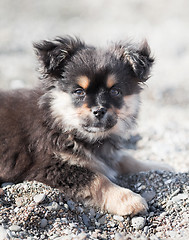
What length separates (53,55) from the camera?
450 centimetres

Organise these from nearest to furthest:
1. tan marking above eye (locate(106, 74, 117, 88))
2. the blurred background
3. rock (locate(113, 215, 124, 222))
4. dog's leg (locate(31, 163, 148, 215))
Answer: rock (locate(113, 215, 124, 222)) < dog's leg (locate(31, 163, 148, 215)) < tan marking above eye (locate(106, 74, 117, 88)) < the blurred background

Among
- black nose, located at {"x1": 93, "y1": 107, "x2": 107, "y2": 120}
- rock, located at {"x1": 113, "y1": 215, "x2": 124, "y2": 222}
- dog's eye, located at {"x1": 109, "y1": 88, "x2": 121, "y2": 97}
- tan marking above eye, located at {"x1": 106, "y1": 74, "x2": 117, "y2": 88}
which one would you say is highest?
tan marking above eye, located at {"x1": 106, "y1": 74, "x2": 117, "y2": 88}

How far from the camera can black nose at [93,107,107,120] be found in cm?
427

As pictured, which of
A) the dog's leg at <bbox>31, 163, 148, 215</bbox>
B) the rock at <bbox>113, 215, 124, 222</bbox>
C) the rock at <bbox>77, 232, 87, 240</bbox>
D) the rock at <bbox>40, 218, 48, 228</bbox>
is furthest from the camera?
the dog's leg at <bbox>31, 163, 148, 215</bbox>

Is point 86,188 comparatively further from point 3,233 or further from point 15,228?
point 3,233

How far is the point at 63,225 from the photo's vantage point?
12.7 ft

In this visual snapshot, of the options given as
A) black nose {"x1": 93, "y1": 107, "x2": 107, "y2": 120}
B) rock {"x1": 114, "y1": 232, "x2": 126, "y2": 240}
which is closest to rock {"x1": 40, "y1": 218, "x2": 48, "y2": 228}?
rock {"x1": 114, "y1": 232, "x2": 126, "y2": 240}

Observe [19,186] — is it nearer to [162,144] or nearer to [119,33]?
[162,144]

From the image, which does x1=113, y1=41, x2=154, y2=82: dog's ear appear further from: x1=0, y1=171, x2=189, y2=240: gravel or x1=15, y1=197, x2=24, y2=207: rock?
x1=15, y1=197, x2=24, y2=207: rock

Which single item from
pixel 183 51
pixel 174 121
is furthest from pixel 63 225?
pixel 183 51

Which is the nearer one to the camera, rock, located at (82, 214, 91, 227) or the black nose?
rock, located at (82, 214, 91, 227)

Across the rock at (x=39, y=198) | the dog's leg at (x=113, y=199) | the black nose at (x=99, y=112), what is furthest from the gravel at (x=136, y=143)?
the black nose at (x=99, y=112)

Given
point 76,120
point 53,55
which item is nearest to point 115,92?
point 76,120

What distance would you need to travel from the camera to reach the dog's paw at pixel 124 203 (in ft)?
14.1
